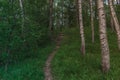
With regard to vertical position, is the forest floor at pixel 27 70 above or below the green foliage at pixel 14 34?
below

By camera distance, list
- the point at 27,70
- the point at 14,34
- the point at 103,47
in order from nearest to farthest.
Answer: the point at 103,47, the point at 27,70, the point at 14,34

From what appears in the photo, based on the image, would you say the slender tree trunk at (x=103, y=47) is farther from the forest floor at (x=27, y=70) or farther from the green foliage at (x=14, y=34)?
the green foliage at (x=14, y=34)

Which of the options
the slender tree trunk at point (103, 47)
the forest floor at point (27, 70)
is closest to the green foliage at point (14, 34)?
the forest floor at point (27, 70)

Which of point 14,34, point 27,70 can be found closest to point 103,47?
point 27,70

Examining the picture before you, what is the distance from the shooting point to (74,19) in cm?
3831

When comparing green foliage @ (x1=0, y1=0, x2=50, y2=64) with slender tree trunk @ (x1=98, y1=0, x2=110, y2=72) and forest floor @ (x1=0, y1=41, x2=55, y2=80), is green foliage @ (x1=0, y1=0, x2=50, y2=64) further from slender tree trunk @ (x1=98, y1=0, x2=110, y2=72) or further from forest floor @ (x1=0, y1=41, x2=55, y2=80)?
slender tree trunk @ (x1=98, y1=0, x2=110, y2=72)

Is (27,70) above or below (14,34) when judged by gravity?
below

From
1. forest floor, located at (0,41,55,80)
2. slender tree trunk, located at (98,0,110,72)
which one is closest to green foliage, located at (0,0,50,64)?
forest floor, located at (0,41,55,80)

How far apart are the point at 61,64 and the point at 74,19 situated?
24968 millimetres

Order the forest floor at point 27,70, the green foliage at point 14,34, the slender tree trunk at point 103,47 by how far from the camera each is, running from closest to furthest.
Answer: the slender tree trunk at point 103,47 < the forest floor at point 27,70 < the green foliage at point 14,34

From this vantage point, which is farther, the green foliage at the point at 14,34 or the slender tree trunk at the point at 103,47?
the green foliage at the point at 14,34

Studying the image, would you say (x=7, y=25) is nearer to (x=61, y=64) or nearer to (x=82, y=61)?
(x=61, y=64)

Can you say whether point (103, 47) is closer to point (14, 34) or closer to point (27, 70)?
point (27, 70)

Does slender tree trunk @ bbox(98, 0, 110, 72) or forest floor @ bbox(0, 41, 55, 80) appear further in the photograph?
forest floor @ bbox(0, 41, 55, 80)
